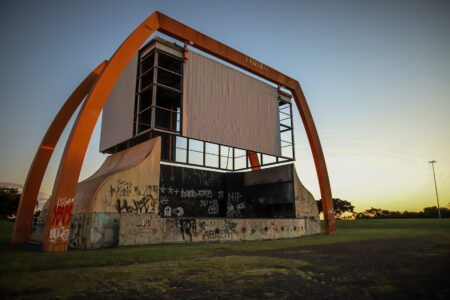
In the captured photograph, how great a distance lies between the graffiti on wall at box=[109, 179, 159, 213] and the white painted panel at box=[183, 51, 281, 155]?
4622 mm

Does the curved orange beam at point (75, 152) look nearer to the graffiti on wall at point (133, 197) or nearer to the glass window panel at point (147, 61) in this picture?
the graffiti on wall at point (133, 197)

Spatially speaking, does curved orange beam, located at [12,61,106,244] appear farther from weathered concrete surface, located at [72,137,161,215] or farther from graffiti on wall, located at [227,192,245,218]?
graffiti on wall, located at [227,192,245,218]

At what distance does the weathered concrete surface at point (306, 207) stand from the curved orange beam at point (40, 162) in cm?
1593

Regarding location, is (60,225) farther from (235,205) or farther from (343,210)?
(343,210)

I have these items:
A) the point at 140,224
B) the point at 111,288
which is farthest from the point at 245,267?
the point at 140,224

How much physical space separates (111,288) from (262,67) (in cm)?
1908

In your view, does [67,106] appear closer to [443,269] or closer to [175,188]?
[175,188]

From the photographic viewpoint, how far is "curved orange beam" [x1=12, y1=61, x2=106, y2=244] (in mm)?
14602

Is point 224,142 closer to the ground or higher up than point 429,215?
higher up

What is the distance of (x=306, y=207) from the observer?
22391mm

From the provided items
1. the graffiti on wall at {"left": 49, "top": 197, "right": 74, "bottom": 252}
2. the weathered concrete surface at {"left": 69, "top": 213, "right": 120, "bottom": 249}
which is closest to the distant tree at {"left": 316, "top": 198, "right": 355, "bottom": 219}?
the weathered concrete surface at {"left": 69, "top": 213, "right": 120, "bottom": 249}

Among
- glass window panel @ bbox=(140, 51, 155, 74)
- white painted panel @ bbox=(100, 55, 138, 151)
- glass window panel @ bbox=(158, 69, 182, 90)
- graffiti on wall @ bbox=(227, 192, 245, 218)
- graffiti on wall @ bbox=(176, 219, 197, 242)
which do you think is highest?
glass window panel @ bbox=(140, 51, 155, 74)

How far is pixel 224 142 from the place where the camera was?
1950 centimetres

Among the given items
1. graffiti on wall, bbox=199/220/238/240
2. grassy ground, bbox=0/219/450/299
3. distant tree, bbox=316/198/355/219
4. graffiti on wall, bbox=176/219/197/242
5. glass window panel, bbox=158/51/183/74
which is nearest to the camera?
grassy ground, bbox=0/219/450/299
